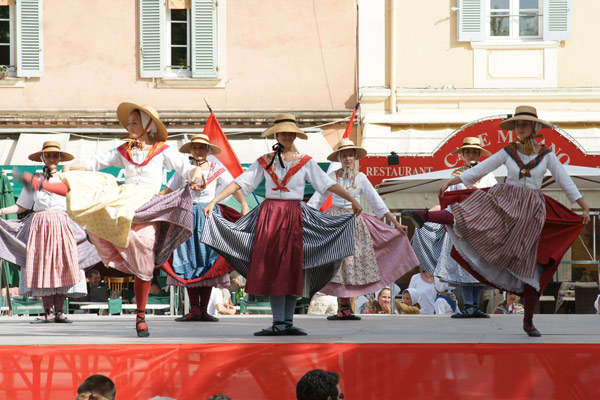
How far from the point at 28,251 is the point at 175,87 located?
25.7ft

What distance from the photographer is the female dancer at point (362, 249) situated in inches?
364

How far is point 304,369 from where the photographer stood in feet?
19.6

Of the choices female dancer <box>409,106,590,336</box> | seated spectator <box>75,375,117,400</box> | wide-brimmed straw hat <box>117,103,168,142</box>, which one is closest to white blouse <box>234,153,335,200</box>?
female dancer <box>409,106,590,336</box>

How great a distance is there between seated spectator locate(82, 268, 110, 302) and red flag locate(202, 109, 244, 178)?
2.24m

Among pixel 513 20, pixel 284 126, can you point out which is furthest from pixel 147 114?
pixel 513 20

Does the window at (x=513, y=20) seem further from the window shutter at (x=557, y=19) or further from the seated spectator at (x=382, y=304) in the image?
the seated spectator at (x=382, y=304)

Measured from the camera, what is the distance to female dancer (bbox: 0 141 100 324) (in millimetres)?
Answer: 9500

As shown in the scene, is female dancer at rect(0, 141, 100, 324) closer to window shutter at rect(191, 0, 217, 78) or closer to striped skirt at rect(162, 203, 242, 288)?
striped skirt at rect(162, 203, 242, 288)

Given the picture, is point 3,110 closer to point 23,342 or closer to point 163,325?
point 163,325

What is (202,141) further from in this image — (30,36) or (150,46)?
(30,36)

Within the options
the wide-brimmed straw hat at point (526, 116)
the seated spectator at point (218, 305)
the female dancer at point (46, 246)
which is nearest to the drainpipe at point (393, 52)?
the seated spectator at point (218, 305)

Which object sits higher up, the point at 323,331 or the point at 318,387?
the point at 318,387

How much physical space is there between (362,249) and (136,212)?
2871 millimetres

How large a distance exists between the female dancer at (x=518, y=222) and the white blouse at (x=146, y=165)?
1.82m
